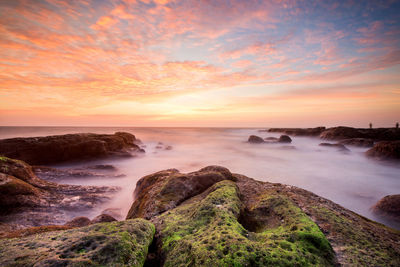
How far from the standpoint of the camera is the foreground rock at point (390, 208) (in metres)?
6.75

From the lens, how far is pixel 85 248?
2498 millimetres

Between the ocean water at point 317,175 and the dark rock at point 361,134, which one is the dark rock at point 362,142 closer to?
the ocean water at point 317,175

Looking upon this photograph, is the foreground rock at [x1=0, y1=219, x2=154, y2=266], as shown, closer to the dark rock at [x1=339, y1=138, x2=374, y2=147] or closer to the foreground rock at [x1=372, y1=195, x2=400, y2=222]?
the foreground rock at [x1=372, y1=195, x2=400, y2=222]

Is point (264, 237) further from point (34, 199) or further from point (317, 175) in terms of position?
point (317, 175)

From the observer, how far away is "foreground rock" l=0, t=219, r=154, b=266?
2.23m

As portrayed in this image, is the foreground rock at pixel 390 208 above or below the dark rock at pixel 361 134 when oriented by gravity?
below

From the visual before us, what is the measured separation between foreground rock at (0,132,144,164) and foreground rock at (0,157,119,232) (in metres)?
7.71

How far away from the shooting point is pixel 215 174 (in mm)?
6395

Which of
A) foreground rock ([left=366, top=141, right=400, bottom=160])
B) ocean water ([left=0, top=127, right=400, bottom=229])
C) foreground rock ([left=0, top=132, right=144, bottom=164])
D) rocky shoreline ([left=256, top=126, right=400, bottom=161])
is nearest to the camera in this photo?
ocean water ([left=0, top=127, right=400, bottom=229])

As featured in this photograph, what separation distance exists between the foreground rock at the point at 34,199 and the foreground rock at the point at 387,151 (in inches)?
880

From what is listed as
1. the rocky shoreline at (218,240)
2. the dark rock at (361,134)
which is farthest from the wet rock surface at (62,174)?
the dark rock at (361,134)

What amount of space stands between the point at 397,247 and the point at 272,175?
40.0ft

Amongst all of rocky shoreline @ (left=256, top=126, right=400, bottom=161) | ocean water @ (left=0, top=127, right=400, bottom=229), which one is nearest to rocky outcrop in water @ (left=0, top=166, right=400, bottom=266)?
ocean water @ (left=0, top=127, right=400, bottom=229)

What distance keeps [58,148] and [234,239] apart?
1829cm
